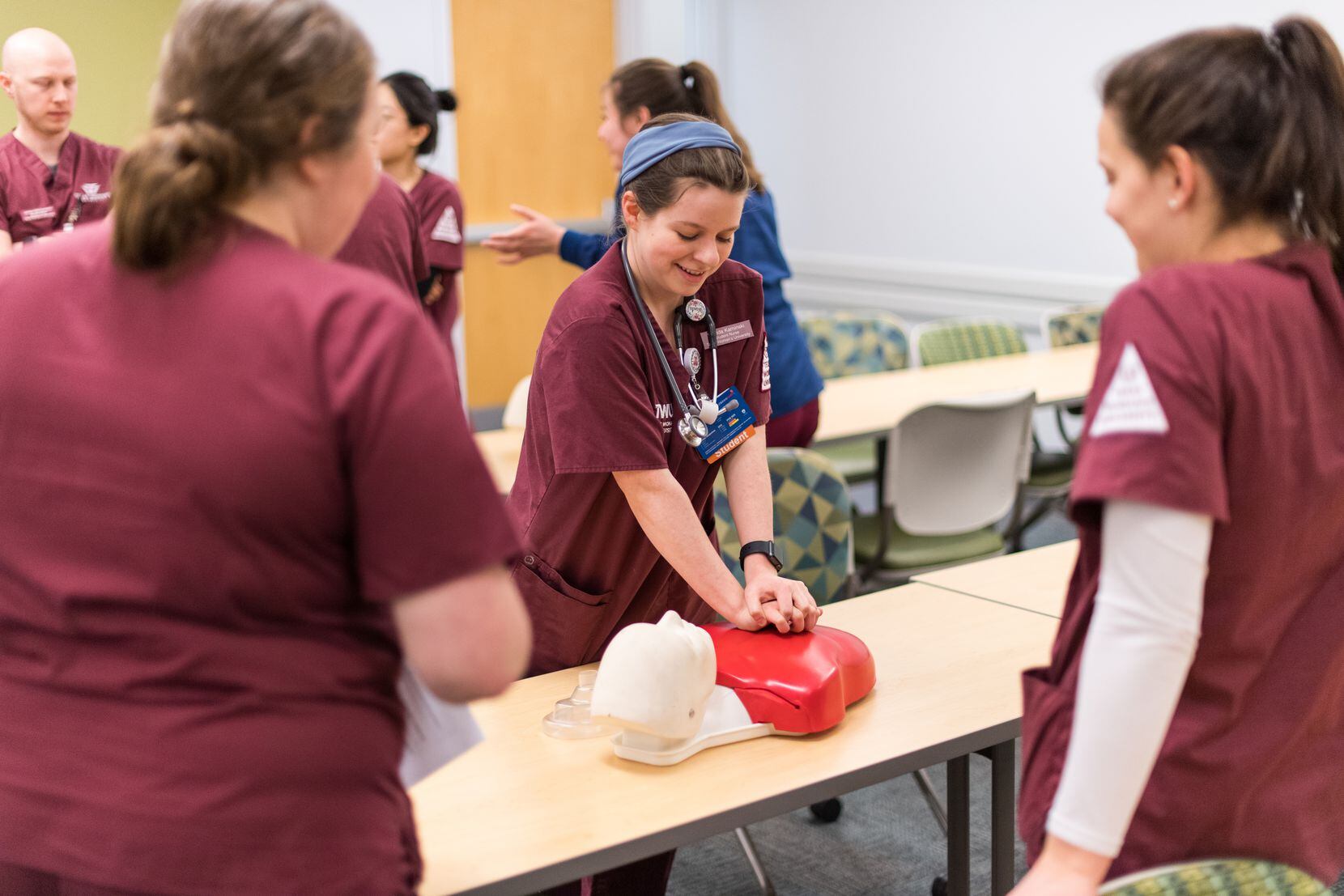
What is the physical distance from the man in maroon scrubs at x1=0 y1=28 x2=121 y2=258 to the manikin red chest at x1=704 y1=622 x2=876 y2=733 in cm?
280

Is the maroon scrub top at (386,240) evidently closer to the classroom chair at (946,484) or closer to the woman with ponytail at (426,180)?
the woman with ponytail at (426,180)

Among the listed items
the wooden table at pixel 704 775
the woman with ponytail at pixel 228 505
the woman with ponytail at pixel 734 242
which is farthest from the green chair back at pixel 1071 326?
the woman with ponytail at pixel 228 505

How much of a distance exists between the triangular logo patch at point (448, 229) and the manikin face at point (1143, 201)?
282 centimetres

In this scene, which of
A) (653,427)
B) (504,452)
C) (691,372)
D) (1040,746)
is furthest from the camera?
(504,452)

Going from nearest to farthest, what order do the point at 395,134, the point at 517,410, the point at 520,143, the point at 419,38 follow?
the point at 517,410
the point at 395,134
the point at 419,38
the point at 520,143

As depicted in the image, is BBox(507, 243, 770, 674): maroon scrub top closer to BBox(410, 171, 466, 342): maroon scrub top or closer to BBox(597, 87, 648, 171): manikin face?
BBox(597, 87, 648, 171): manikin face

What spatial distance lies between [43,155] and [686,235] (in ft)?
9.11

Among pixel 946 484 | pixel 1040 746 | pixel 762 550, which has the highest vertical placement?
pixel 1040 746

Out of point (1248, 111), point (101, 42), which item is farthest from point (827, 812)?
point (101, 42)

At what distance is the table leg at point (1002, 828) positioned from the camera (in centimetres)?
170

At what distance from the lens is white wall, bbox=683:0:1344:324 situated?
523 centimetres

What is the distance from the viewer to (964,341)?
15.1 feet

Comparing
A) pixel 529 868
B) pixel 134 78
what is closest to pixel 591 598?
pixel 529 868

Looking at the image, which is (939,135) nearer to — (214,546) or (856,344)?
(856,344)
